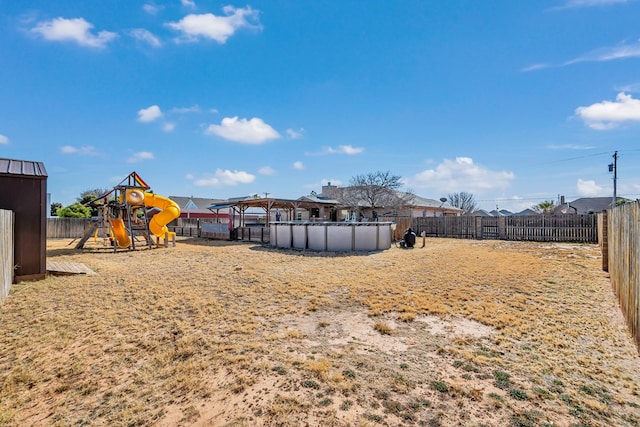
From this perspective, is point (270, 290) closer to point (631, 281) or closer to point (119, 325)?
point (119, 325)

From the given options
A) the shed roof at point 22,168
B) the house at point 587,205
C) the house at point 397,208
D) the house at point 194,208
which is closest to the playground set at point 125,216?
the shed roof at point 22,168

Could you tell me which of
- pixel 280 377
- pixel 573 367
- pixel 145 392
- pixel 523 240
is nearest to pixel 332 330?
pixel 280 377

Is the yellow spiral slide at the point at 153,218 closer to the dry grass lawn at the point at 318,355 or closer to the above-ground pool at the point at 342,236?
the above-ground pool at the point at 342,236

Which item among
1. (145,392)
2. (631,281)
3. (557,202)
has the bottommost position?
(145,392)

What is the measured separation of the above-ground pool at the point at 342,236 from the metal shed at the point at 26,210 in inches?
393

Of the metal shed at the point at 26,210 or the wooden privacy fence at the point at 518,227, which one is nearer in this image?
the metal shed at the point at 26,210

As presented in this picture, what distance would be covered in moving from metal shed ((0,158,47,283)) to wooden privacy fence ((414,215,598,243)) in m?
19.9

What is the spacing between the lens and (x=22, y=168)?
7.93 metres

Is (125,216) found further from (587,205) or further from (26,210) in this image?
(587,205)

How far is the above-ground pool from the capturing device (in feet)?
49.6

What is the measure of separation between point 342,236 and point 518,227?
11042mm

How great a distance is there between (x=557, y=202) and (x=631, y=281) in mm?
56993

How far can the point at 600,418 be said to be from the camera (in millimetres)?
2738

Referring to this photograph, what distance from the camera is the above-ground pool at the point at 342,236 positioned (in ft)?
49.6
